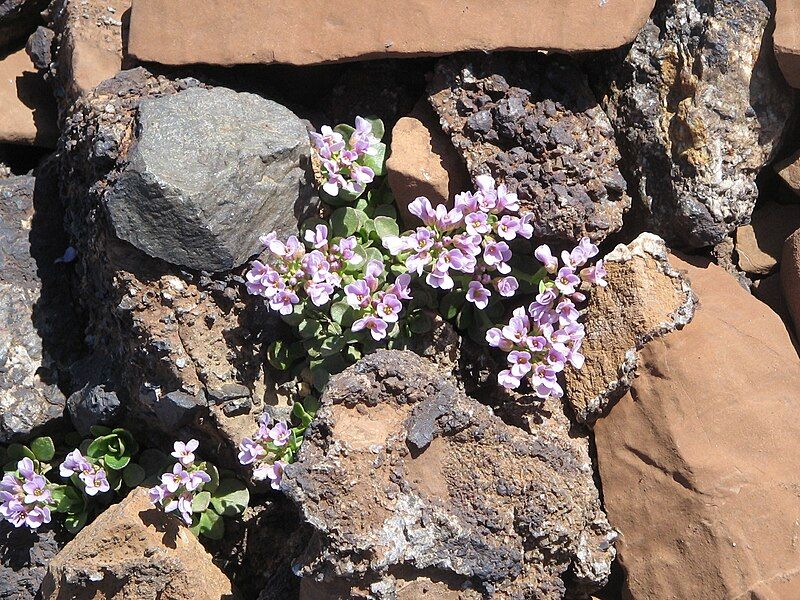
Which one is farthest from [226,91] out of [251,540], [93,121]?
[251,540]

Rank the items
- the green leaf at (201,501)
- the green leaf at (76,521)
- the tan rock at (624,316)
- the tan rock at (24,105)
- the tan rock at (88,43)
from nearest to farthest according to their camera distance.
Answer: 1. the tan rock at (624,316)
2. the green leaf at (201,501)
3. the green leaf at (76,521)
4. the tan rock at (88,43)
5. the tan rock at (24,105)

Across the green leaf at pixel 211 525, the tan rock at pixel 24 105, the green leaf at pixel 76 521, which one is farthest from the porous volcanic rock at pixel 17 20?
the green leaf at pixel 211 525

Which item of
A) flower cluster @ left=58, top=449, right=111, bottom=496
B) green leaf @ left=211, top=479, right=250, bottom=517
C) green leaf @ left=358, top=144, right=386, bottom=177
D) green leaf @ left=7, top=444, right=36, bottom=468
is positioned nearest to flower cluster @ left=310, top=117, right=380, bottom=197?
green leaf @ left=358, top=144, right=386, bottom=177

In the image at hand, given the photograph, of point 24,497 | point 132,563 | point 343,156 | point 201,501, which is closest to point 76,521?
point 24,497

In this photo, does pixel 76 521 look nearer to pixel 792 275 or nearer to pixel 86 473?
pixel 86 473

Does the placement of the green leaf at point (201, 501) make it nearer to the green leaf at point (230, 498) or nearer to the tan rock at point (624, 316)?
the green leaf at point (230, 498)

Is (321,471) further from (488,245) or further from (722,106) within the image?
(722,106)
